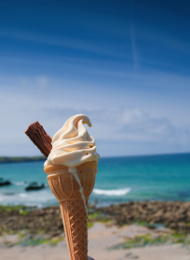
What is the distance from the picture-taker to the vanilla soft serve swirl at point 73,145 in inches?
119

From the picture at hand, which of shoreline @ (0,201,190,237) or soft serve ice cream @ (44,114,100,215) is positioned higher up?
soft serve ice cream @ (44,114,100,215)

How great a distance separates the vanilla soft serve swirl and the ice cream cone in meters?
0.08

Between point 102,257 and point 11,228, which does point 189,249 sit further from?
point 11,228

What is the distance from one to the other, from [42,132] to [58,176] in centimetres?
64

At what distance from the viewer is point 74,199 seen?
10.3ft

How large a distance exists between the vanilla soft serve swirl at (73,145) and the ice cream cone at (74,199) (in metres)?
0.08

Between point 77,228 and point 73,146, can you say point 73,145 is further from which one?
point 77,228

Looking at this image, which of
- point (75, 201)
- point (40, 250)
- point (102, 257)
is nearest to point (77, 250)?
point (75, 201)

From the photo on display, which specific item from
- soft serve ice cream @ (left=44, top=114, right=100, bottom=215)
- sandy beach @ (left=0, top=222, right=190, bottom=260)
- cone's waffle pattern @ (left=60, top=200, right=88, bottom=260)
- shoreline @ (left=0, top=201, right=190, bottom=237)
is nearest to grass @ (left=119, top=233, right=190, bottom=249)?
sandy beach @ (left=0, top=222, right=190, bottom=260)

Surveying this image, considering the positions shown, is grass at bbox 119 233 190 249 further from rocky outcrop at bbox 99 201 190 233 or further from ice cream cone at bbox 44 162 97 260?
ice cream cone at bbox 44 162 97 260

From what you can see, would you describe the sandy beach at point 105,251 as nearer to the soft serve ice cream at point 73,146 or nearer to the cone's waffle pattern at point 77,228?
the cone's waffle pattern at point 77,228

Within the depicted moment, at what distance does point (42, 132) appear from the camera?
11.2 ft

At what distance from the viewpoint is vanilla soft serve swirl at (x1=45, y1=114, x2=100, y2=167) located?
302 centimetres

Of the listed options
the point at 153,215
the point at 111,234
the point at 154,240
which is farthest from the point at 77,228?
the point at 153,215
